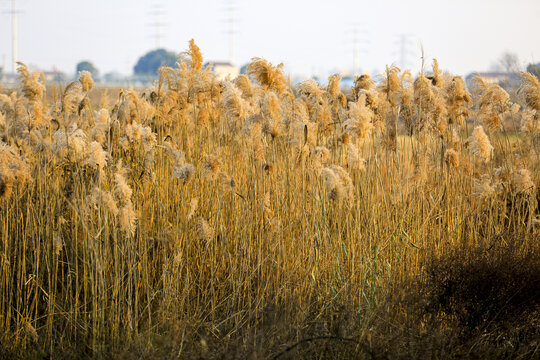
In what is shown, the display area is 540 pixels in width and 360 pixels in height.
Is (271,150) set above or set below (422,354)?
above

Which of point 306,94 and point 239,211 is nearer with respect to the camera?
point 239,211

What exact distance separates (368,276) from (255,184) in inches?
32.9

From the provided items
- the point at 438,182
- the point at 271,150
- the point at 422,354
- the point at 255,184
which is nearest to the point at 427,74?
the point at 438,182

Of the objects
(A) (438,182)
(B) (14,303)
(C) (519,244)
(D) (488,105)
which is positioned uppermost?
(D) (488,105)

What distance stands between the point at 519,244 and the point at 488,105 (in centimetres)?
137

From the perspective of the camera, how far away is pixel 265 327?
2.90m

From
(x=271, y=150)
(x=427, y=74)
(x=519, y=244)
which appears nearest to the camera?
(x=519, y=244)

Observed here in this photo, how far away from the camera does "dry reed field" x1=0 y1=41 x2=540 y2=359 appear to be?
290 centimetres

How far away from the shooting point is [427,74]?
4723 millimetres

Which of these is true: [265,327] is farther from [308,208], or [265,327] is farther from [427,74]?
[427,74]

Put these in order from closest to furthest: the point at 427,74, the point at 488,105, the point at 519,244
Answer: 1. the point at 519,244
2. the point at 488,105
3. the point at 427,74

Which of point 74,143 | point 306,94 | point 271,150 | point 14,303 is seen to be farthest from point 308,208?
point 14,303

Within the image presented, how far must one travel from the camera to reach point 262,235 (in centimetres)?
348

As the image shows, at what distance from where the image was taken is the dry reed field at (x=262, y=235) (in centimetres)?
290
